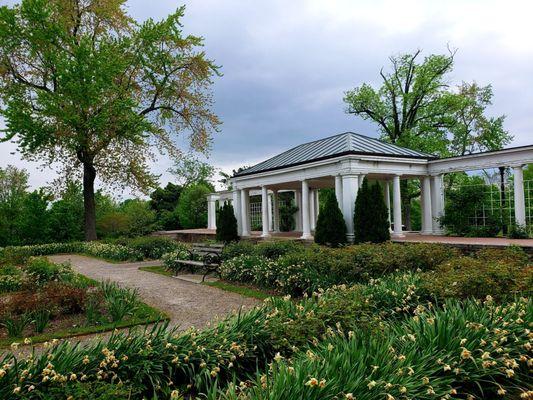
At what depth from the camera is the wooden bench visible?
1069 cm

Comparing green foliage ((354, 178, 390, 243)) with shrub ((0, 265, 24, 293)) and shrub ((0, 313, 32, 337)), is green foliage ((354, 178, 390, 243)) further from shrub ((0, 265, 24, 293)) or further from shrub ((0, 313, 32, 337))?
shrub ((0, 313, 32, 337))

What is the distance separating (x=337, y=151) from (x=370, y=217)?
2837mm

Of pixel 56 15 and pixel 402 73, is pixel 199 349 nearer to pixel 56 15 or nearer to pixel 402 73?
pixel 56 15

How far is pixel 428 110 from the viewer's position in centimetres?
2566

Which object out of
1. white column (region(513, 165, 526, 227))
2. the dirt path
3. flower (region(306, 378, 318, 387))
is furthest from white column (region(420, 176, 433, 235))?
flower (region(306, 378, 318, 387))

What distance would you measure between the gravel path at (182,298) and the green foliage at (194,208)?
61.8ft

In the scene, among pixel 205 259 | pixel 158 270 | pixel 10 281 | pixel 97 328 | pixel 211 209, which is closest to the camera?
pixel 97 328

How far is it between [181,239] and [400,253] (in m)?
18.9

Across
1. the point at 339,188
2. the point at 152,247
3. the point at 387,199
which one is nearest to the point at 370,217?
the point at 339,188

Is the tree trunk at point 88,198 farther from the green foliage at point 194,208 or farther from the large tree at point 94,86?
the green foliage at point 194,208

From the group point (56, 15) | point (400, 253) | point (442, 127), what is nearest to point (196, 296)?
point (400, 253)

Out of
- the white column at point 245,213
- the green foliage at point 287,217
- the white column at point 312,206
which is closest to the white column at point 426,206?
the white column at point 312,206

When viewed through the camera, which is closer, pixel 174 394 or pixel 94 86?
pixel 174 394

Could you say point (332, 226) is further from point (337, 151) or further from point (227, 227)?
point (227, 227)
